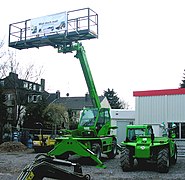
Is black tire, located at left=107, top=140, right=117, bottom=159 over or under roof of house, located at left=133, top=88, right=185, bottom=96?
under

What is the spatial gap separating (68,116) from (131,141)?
3208cm

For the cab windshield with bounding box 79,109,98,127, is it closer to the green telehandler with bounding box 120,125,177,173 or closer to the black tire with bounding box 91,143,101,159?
the black tire with bounding box 91,143,101,159

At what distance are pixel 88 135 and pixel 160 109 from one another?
29.9 ft

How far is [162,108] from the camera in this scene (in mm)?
25031

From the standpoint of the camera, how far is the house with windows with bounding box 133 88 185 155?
78.8 feet

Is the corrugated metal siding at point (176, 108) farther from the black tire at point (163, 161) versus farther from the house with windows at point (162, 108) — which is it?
the black tire at point (163, 161)

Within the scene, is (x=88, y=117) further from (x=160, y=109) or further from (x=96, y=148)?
(x=160, y=109)

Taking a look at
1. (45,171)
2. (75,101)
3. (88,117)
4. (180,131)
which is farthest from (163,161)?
(75,101)

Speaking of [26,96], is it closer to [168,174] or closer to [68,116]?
[68,116]

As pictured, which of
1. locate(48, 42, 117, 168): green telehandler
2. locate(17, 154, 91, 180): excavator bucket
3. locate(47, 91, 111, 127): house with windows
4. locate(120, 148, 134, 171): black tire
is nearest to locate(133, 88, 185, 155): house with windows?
locate(48, 42, 117, 168): green telehandler

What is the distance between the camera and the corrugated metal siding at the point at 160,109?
24.2m

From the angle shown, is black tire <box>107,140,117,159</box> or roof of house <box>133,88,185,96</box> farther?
roof of house <box>133,88,185,96</box>

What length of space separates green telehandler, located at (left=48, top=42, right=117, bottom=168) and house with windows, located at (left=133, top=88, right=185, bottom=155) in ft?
20.3

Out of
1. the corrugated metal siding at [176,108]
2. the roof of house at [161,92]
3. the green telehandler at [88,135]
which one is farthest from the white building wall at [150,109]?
the green telehandler at [88,135]
